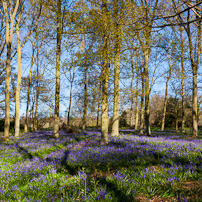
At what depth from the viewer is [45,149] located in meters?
8.09

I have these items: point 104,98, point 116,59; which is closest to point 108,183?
point 104,98

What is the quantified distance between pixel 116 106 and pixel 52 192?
314 inches

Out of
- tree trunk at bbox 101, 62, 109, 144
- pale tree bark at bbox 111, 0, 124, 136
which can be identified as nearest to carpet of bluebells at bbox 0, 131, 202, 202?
tree trunk at bbox 101, 62, 109, 144

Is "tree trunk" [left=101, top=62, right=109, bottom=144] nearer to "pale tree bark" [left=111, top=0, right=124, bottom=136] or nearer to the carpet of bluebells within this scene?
"pale tree bark" [left=111, top=0, right=124, bottom=136]

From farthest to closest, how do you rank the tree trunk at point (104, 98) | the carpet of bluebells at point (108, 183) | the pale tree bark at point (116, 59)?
the tree trunk at point (104, 98) < the pale tree bark at point (116, 59) < the carpet of bluebells at point (108, 183)

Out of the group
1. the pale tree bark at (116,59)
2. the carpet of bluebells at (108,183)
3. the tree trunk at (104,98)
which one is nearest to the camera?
the carpet of bluebells at (108,183)

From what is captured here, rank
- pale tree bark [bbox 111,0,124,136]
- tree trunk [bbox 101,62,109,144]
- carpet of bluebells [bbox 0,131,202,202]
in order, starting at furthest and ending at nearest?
tree trunk [bbox 101,62,109,144]
pale tree bark [bbox 111,0,124,136]
carpet of bluebells [bbox 0,131,202,202]

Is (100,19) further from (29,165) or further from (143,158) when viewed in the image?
(29,165)

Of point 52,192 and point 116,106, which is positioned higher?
point 116,106

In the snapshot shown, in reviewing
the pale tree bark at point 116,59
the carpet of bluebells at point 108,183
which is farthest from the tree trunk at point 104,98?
the carpet of bluebells at point 108,183

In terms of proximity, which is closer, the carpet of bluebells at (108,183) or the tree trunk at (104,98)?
the carpet of bluebells at (108,183)

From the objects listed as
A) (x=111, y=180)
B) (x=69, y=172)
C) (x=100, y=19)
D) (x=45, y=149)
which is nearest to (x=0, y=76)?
(x=45, y=149)

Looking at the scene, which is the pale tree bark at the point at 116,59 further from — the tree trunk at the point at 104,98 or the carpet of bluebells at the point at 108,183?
the carpet of bluebells at the point at 108,183

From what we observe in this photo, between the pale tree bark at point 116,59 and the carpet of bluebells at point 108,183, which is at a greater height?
the pale tree bark at point 116,59
